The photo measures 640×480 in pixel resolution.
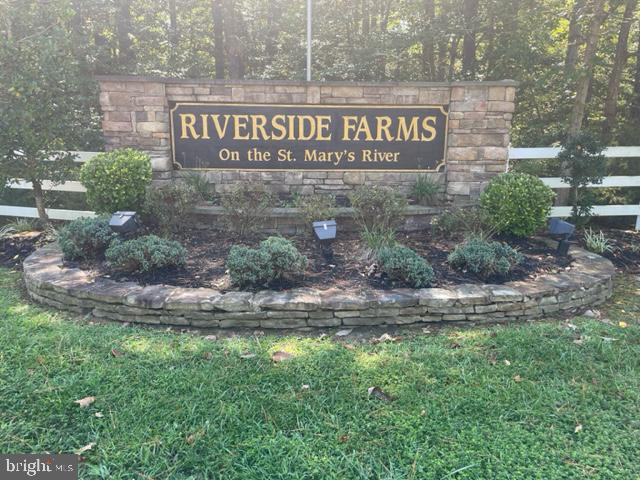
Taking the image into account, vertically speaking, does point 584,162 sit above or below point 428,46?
below

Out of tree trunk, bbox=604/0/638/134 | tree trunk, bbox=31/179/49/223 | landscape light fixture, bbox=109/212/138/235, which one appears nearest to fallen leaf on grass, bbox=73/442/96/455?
landscape light fixture, bbox=109/212/138/235

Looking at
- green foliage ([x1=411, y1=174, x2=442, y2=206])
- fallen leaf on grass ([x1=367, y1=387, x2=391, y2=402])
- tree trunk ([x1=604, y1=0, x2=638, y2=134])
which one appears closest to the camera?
fallen leaf on grass ([x1=367, y1=387, x2=391, y2=402])

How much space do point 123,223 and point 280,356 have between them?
207 centimetres

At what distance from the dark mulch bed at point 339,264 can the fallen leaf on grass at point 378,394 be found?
45.9 inches

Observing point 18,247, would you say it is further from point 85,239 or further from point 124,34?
point 124,34

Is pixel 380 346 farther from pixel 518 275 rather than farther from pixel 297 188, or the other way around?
pixel 297 188

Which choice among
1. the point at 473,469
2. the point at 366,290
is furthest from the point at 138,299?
the point at 473,469

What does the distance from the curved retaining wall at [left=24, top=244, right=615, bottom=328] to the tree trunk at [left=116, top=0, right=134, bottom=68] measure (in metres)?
6.17

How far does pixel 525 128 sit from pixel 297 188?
188 inches

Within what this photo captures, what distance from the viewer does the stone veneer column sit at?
543 cm

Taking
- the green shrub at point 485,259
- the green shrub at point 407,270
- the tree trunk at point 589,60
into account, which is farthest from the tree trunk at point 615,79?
the green shrub at point 407,270

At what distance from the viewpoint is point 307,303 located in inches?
137

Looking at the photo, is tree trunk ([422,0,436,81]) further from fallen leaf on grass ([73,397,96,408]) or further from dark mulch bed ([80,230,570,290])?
fallen leaf on grass ([73,397,96,408])

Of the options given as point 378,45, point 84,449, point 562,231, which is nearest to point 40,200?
point 84,449
